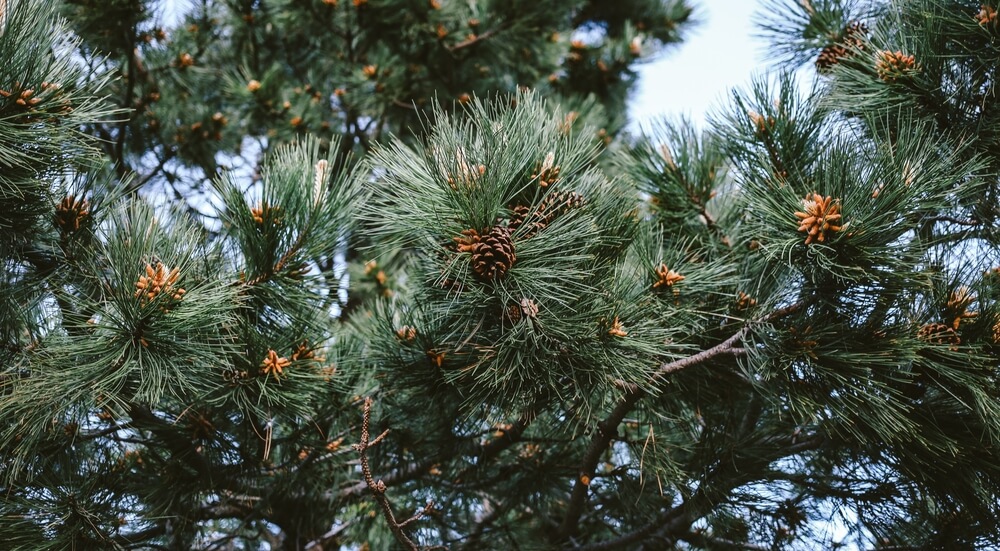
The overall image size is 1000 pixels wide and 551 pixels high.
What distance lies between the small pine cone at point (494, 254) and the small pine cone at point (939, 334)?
30.9 inches

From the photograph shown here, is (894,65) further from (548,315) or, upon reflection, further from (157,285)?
(157,285)

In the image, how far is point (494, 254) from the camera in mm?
1329

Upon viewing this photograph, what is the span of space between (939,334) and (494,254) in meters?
0.86

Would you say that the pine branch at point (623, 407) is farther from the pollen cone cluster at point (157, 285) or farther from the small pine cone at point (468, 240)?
the pollen cone cluster at point (157, 285)

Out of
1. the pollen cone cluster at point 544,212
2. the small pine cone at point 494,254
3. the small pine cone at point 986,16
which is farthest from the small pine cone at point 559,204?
the small pine cone at point 986,16

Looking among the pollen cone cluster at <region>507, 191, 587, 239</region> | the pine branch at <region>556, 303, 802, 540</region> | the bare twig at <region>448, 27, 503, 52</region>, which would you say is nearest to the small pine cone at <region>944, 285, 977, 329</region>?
the pine branch at <region>556, 303, 802, 540</region>

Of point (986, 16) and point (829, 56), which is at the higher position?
point (829, 56)

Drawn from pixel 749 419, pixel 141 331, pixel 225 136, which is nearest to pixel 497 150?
pixel 141 331

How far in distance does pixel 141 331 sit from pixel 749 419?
4.50 feet

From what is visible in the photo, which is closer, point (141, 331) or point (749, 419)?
point (141, 331)

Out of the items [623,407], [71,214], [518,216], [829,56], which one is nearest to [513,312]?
[518,216]

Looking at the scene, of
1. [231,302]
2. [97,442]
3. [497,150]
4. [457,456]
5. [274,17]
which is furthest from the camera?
[274,17]

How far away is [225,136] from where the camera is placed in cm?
366

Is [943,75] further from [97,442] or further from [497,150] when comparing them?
[97,442]
